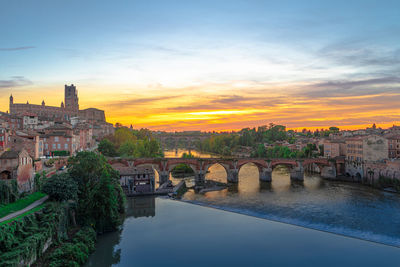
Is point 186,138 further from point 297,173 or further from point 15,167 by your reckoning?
point 15,167

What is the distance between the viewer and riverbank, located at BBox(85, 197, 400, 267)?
1933 cm

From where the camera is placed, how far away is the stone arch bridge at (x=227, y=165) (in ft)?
145

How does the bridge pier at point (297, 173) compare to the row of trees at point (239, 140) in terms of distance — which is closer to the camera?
the bridge pier at point (297, 173)

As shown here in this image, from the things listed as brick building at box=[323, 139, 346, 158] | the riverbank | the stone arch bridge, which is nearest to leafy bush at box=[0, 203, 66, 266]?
the riverbank

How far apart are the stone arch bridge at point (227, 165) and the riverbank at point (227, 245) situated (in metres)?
16.6

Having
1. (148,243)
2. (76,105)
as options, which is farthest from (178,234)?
(76,105)

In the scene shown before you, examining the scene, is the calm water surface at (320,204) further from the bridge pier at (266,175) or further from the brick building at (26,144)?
the brick building at (26,144)

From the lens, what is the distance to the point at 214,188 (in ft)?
134

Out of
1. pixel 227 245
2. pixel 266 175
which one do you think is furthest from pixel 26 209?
pixel 266 175

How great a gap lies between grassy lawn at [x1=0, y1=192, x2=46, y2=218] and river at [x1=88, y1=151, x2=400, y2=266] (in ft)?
20.3

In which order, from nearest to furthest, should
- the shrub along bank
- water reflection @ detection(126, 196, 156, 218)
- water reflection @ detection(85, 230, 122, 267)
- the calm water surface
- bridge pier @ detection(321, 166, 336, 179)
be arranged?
the shrub along bank < water reflection @ detection(85, 230, 122, 267) < the calm water surface < water reflection @ detection(126, 196, 156, 218) < bridge pier @ detection(321, 166, 336, 179)

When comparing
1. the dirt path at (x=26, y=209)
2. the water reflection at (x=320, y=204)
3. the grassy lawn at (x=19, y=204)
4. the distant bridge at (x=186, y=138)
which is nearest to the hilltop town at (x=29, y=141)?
the grassy lawn at (x=19, y=204)

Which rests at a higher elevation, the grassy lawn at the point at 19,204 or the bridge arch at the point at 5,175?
the bridge arch at the point at 5,175

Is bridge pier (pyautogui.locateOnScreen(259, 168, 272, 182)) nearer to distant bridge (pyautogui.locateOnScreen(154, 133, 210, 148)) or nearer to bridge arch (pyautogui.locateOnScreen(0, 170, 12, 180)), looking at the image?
bridge arch (pyautogui.locateOnScreen(0, 170, 12, 180))
